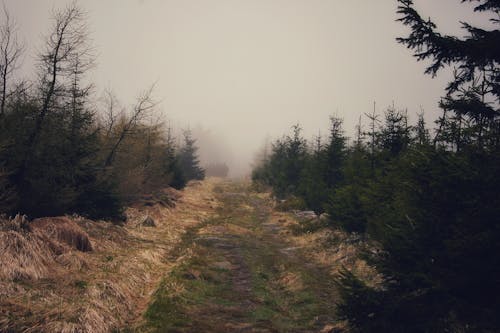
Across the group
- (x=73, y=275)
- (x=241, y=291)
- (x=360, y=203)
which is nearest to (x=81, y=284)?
(x=73, y=275)

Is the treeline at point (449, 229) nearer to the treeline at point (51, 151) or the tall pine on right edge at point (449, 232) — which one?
the tall pine on right edge at point (449, 232)

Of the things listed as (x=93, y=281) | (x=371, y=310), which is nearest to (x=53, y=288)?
(x=93, y=281)

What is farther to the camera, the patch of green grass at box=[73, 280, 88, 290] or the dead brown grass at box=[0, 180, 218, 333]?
the patch of green grass at box=[73, 280, 88, 290]

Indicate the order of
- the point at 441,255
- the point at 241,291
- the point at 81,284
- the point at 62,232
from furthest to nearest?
1. the point at 62,232
2. the point at 241,291
3. the point at 81,284
4. the point at 441,255

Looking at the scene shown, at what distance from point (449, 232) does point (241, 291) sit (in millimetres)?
6201

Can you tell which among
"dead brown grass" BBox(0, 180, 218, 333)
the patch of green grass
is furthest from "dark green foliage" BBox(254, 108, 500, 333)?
the patch of green grass

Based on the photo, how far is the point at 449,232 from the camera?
612cm

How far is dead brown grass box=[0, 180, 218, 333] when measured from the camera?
6.32 m

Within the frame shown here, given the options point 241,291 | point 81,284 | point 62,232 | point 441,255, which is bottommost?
point 241,291

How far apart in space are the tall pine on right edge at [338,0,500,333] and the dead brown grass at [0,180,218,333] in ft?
17.1

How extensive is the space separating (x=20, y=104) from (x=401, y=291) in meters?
14.0

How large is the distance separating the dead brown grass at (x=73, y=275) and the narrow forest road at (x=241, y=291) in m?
0.77

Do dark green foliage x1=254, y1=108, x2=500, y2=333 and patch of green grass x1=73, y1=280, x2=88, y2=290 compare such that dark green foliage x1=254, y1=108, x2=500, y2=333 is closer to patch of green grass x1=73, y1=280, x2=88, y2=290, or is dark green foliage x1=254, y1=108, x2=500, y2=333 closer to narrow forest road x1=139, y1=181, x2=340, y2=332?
narrow forest road x1=139, y1=181, x2=340, y2=332

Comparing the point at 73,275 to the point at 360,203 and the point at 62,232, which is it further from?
the point at 360,203
